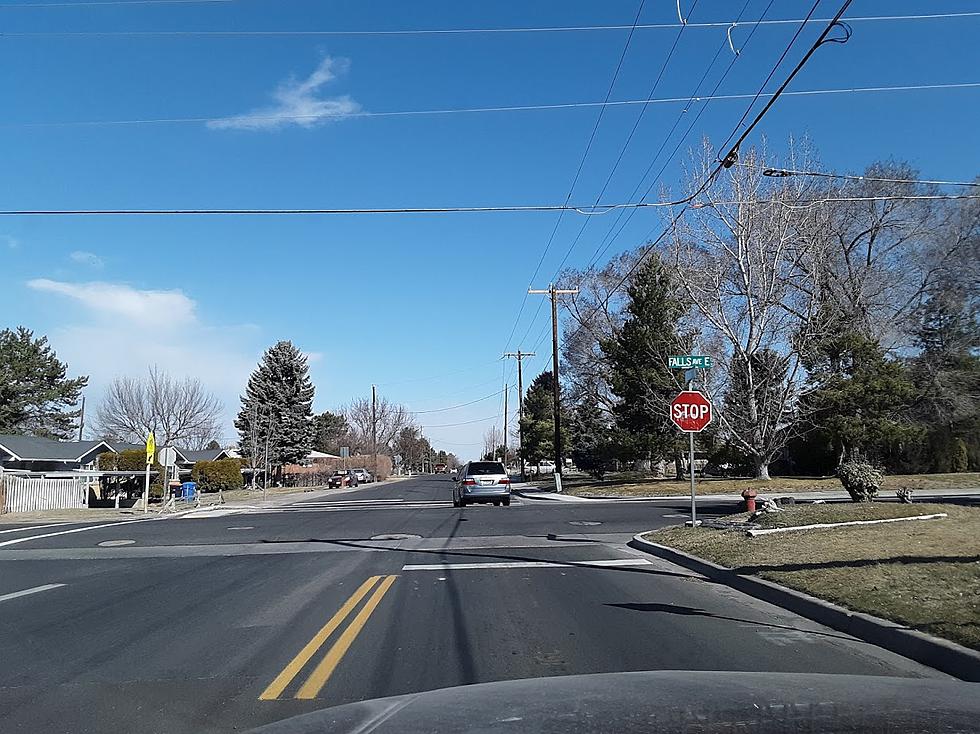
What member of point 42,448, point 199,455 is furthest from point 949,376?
point 199,455

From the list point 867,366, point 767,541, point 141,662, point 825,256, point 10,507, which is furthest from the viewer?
point 825,256

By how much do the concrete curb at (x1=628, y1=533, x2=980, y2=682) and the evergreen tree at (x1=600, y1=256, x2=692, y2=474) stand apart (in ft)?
91.6

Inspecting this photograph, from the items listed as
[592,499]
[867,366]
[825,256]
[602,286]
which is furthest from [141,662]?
[602,286]

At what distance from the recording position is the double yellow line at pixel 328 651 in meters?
6.22

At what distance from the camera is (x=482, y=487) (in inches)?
1272

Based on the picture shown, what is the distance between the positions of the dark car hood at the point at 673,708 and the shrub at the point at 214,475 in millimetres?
49097

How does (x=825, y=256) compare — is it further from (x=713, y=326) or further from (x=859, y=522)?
(x=859, y=522)

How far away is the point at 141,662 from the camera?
7.27m

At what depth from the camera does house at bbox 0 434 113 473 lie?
154ft

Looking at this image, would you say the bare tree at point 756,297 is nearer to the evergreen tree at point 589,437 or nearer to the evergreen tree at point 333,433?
the evergreen tree at point 589,437

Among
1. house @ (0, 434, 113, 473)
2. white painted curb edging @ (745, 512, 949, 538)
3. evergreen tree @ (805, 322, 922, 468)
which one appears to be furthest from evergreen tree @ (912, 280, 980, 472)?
house @ (0, 434, 113, 473)

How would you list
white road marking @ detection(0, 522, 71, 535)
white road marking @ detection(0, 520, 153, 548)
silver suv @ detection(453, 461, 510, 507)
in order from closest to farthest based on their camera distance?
white road marking @ detection(0, 520, 153, 548), white road marking @ detection(0, 522, 71, 535), silver suv @ detection(453, 461, 510, 507)

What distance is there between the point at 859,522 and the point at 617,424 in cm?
2956

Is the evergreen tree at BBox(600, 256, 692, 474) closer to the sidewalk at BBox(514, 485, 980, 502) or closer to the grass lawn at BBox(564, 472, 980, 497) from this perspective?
the grass lawn at BBox(564, 472, 980, 497)
